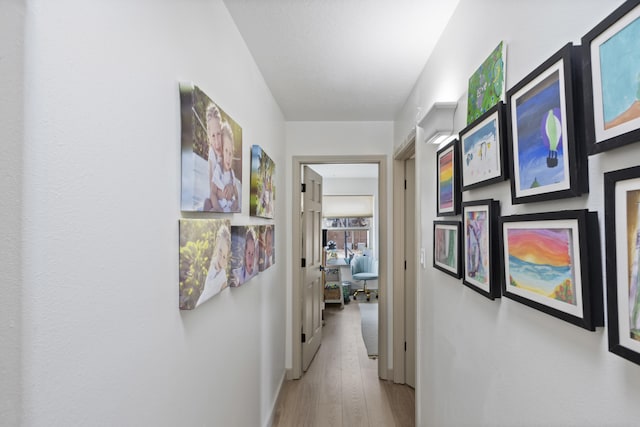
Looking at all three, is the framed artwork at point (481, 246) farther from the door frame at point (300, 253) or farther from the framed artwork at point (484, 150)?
the door frame at point (300, 253)

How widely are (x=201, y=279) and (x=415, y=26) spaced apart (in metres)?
1.59

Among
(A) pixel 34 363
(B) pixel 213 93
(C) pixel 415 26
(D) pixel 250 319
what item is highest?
(C) pixel 415 26

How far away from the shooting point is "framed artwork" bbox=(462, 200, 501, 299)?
123 centimetres

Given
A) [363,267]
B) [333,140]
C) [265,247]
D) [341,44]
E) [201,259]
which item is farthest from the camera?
[363,267]

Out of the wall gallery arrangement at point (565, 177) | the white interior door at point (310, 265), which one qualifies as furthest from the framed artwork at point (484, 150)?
the white interior door at point (310, 265)

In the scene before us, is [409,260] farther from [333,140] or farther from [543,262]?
[543,262]

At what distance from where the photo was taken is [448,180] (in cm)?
174

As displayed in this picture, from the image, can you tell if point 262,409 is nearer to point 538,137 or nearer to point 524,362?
point 524,362

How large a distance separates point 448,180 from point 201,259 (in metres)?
1.19

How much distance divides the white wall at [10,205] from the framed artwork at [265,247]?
1.65 m

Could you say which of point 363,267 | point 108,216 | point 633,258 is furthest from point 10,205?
point 363,267

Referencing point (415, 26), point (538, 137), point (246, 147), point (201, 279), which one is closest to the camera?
point (538, 137)

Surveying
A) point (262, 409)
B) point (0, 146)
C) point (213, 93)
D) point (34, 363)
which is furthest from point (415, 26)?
point (262, 409)

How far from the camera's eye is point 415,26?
1.83m
